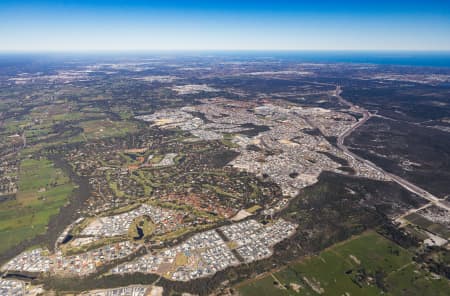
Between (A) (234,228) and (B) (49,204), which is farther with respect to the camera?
(B) (49,204)


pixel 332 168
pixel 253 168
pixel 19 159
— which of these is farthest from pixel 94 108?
pixel 332 168

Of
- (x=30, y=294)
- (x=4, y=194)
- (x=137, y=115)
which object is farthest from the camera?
(x=137, y=115)

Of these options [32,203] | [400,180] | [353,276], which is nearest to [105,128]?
[32,203]

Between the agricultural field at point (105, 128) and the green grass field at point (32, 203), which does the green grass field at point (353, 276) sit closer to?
the green grass field at point (32, 203)

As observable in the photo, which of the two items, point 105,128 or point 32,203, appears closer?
point 32,203

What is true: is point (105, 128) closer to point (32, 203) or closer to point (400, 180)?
point (32, 203)

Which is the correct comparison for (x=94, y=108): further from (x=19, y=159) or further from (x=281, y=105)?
(x=281, y=105)
